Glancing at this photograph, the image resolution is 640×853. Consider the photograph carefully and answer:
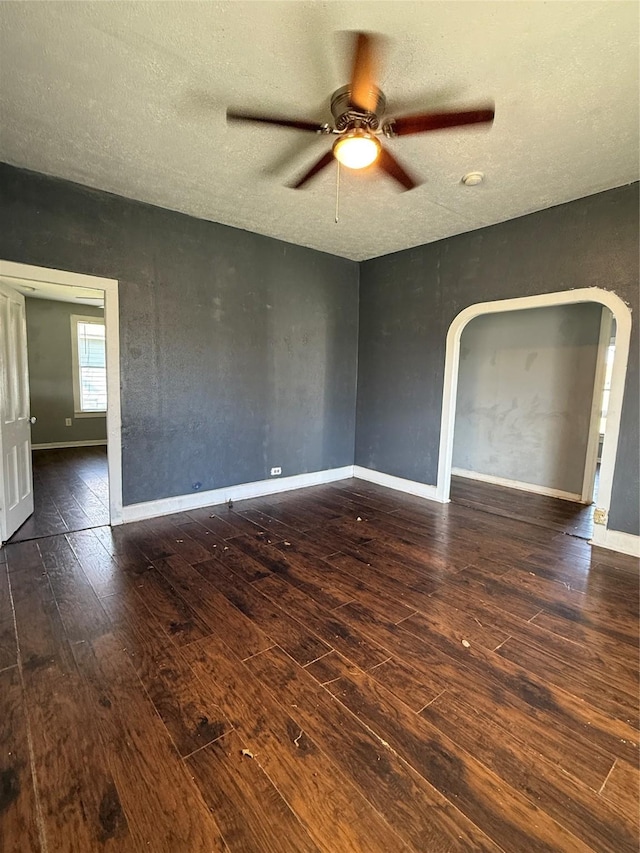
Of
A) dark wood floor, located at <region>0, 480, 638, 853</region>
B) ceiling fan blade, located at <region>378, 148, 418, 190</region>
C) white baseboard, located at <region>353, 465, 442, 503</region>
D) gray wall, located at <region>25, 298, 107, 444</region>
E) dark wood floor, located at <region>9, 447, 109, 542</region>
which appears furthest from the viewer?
gray wall, located at <region>25, 298, 107, 444</region>

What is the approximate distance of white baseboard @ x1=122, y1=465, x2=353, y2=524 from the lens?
380cm

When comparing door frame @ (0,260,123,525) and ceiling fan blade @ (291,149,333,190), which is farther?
door frame @ (0,260,123,525)

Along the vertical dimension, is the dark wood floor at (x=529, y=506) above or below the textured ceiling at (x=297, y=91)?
below

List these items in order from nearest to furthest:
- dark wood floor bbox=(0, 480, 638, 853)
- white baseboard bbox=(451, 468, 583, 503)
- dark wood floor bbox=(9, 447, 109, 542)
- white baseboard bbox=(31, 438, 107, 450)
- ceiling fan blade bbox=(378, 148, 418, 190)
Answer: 1. dark wood floor bbox=(0, 480, 638, 853)
2. ceiling fan blade bbox=(378, 148, 418, 190)
3. dark wood floor bbox=(9, 447, 109, 542)
4. white baseboard bbox=(451, 468, 583, 503)
5. white baseboard bbox=(31, 438, 107, 450)

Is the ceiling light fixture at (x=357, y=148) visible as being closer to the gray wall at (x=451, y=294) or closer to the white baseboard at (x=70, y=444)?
the gray wall at (x=451, y=294)

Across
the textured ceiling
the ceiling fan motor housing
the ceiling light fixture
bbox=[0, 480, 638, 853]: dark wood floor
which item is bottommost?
bbox=[0, 480, 638, 853]: dark wood floor

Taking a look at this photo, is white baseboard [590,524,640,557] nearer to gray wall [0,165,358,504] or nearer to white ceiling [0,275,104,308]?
gray wall [0,165,358,504]

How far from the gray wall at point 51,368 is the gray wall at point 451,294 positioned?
5.61 metres

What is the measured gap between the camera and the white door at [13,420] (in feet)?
10.3

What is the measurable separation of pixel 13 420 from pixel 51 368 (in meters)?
4.53

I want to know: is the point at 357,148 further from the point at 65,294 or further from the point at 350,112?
the point at 65,294

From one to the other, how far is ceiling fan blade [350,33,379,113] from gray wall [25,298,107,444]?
711cm

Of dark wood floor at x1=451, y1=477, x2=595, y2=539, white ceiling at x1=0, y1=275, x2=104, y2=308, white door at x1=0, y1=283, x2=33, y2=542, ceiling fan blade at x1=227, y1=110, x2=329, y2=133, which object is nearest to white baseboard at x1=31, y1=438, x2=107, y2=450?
white ceiling at x1=0, y1=275, x2=104, y2=308

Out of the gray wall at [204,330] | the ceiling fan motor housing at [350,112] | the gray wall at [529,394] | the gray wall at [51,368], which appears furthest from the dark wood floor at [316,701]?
the gray wall at [51,368]
